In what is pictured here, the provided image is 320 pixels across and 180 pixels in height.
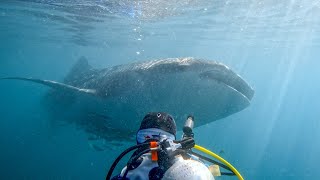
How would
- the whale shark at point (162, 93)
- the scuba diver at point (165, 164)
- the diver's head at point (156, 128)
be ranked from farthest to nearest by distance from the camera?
1. the whale shark at point (162, 93)
2. the diver's head at point (156, 128)
3. the scuba diver at point (165, 164)

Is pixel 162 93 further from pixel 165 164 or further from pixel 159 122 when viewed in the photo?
pixel 165 164

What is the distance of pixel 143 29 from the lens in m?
28.5

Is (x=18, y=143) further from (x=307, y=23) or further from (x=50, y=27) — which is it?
(x=307, y=23)

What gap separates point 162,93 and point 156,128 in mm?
5473

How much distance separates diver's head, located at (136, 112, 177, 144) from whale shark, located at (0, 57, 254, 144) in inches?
191

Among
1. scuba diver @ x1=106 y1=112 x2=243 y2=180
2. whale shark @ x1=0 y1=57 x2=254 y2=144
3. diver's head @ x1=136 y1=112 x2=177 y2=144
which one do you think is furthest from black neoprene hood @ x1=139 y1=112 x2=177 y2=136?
whale shark @ x1=0 y1=57 x2=254 y2=144

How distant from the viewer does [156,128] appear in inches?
120

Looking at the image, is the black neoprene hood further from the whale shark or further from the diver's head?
the whale shark

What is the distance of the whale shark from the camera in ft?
26.4

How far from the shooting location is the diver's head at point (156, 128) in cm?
300

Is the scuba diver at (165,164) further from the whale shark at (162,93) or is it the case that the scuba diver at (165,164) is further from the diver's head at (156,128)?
the whale shark at (162,93)

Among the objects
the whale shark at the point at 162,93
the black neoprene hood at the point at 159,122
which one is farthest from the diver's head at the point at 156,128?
the whale shark at the point at 162,93

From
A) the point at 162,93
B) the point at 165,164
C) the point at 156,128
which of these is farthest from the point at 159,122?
the point at 162,93

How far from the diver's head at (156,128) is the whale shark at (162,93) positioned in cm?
486
